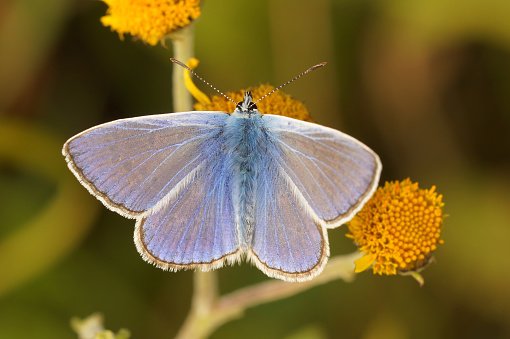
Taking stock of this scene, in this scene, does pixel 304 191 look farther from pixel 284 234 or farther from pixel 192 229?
pixel 192 229

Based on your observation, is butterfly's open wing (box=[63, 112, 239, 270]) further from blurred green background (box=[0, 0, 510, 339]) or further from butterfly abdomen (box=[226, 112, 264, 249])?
blurred green background (box=[0, 0, 510, 339])

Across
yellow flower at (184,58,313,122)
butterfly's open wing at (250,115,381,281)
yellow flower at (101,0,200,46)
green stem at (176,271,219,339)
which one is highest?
yellow flower at (101,0,200,46)

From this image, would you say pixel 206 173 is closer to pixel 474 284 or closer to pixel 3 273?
pixel 3 273

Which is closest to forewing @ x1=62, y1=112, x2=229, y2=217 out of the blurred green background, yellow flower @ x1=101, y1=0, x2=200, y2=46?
yellow flower @ x1=101, y1=0, x2=200, y2=46

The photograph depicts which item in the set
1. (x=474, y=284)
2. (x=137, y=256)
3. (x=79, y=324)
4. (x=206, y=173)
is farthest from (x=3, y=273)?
(x=474, y=284)

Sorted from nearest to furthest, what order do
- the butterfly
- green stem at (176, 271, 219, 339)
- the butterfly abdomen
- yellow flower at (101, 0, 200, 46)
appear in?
1. the butterfly
2. the butterfly abdomen
3. yellow flower at (101, 0, 200, 46)
4. green stem at (176, 271, 219, 339)

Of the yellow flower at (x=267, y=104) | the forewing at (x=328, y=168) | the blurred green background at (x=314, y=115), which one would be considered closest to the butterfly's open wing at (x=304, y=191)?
the forewing at (x=328, y=168)
